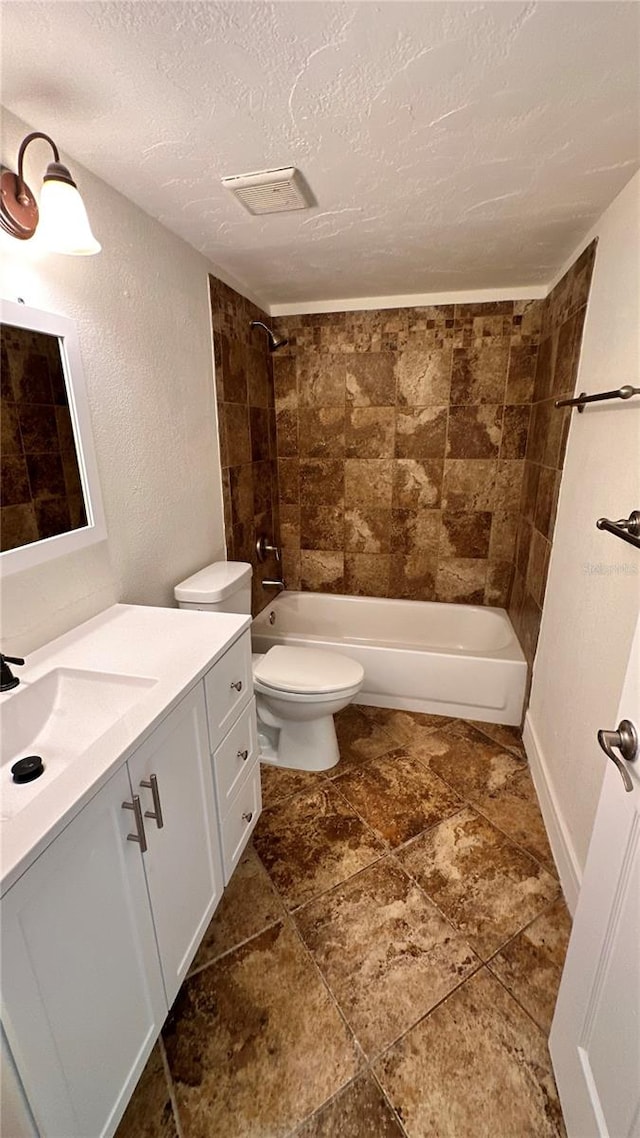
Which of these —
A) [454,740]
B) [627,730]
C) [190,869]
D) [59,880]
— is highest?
[627,730]

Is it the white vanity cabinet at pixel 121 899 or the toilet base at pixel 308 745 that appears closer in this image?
the white vanity cabinet at pixel 121 899

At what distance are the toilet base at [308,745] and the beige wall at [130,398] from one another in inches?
32.0

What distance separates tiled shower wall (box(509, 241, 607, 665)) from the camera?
6.05ft

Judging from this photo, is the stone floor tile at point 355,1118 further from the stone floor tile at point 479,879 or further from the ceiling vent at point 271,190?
the ceiling vent at point 271,190

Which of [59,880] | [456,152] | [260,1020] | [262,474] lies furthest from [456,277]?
[260,1020]

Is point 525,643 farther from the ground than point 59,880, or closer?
closer

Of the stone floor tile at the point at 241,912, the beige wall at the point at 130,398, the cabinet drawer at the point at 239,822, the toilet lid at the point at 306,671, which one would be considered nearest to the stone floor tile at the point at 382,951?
the stone floor tile at the point at 241,912

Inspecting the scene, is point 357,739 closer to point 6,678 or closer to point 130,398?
point 6,678

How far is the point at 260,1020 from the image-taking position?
1.18 metres

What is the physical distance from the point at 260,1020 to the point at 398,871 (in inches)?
23.3

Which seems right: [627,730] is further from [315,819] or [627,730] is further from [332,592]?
[332,592]

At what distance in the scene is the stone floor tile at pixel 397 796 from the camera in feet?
5.78

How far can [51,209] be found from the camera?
1.01 m

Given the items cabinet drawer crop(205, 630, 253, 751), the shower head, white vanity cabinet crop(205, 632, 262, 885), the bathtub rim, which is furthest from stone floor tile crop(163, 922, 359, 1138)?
the shower head
